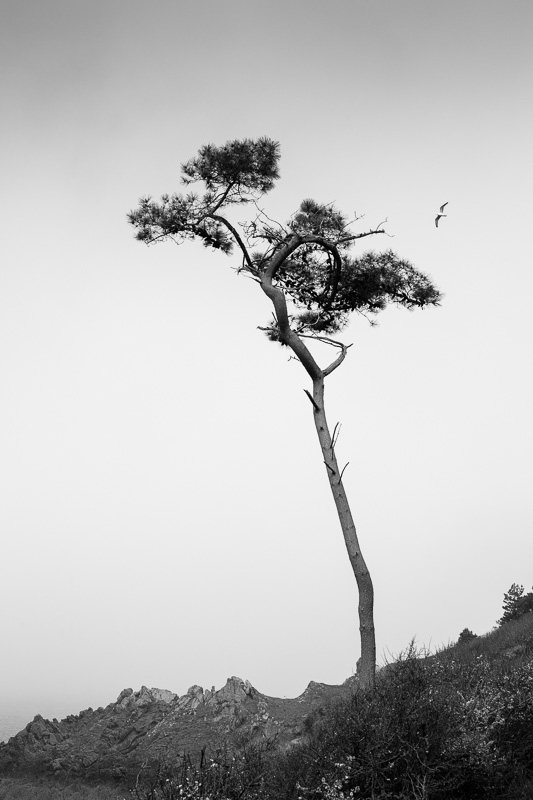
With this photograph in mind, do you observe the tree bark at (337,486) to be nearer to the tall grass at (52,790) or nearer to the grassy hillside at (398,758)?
the grassy hillside at (398,758)

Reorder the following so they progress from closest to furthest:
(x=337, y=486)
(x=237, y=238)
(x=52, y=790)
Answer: (x=337, y=486) → (x=237, y=238) → (x=52, y=790)

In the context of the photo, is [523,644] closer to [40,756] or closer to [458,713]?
[458,713]

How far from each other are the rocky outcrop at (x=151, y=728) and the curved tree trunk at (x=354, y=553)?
8.05 meters

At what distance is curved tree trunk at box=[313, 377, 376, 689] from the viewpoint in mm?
9930

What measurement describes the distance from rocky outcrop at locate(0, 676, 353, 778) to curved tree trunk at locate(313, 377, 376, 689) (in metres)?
8.05

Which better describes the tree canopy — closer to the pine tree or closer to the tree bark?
the tree bark

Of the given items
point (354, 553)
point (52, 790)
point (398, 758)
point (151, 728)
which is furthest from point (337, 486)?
point (151, 728)

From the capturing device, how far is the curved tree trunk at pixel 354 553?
993 cm

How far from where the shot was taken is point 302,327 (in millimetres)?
14625

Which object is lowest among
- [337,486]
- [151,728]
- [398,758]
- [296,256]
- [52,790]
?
[398,758]

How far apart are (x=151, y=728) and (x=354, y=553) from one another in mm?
14051

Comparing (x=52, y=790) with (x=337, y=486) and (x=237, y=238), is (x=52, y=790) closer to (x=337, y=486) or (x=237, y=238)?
(x=337, y=486)

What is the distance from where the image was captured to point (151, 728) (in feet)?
65.2

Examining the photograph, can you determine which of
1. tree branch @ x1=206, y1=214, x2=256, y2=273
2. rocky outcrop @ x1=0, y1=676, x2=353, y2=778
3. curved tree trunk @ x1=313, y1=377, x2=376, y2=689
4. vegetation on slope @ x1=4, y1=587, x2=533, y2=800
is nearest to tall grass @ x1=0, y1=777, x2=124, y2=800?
rocky outcrop @ x1=0, y1=676, x2=353, y2=778
